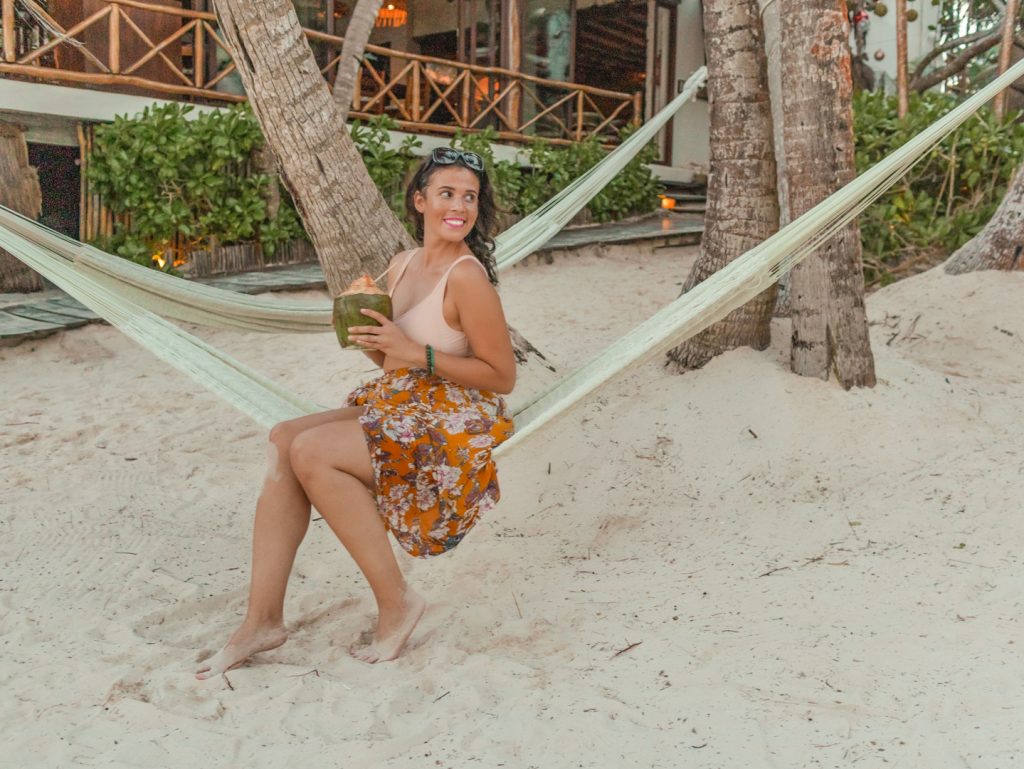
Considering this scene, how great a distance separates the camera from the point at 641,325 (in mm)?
2168

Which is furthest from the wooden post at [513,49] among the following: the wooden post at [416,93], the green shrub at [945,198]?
the green shrub at [945,198]

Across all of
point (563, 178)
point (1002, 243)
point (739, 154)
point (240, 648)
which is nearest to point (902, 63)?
point (1002, 243)

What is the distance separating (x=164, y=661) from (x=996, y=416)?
2.19 metres

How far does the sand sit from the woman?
12cm

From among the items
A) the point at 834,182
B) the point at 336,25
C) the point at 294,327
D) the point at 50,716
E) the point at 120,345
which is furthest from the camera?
the point at 336,25

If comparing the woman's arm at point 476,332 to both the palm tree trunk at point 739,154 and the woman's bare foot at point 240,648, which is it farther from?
the palm tree trunk at point 739,154

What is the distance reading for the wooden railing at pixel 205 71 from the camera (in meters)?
5.46

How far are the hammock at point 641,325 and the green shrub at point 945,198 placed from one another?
2.56 metres

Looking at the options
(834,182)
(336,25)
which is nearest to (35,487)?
(834,182)

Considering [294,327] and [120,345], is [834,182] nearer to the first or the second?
[294,327]

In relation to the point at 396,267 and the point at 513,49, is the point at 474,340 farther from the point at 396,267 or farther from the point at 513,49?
the point at 513,49

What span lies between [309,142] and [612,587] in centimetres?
151

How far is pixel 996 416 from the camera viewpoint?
2.69 meters

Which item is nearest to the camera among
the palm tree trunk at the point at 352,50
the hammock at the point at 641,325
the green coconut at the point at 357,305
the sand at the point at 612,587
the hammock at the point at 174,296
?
the sand at the point at 612,587
